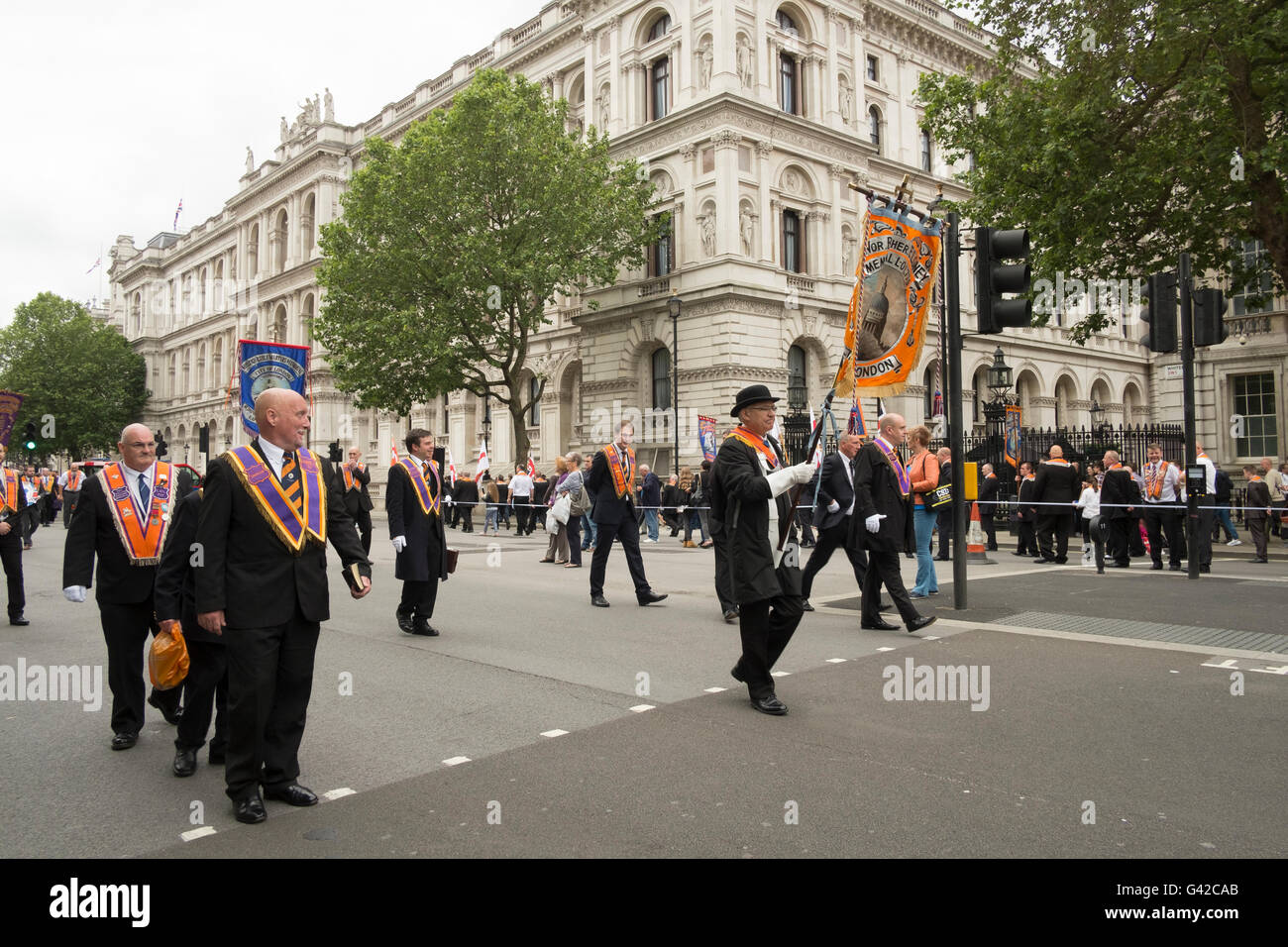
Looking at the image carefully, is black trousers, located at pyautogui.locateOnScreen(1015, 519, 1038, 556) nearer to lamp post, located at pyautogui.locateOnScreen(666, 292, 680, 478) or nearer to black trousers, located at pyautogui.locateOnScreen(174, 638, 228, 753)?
lamp post, located at pyautogui.locateOnScreen(666, 292, 680, 478)

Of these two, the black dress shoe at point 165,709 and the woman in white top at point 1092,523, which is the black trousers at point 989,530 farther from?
the black dress shoe at point 165,709

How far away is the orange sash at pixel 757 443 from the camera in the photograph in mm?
6375

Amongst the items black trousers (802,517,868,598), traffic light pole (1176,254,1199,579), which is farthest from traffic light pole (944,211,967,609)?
traffic light pole (1176,254,1199,579)

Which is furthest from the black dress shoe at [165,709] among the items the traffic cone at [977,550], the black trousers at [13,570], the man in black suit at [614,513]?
the traffic cone at [977,550]

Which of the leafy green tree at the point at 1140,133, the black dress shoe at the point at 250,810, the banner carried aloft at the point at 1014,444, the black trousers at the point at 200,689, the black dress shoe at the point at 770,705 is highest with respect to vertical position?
the leafy green tree at the point at 1140,133

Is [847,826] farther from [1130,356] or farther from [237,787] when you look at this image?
[1130,356]

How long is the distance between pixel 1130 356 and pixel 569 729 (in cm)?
5330

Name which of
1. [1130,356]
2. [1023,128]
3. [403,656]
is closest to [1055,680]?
[403,656]

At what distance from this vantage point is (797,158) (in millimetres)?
34875

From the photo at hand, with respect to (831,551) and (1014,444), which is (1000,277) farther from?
(1014,444)

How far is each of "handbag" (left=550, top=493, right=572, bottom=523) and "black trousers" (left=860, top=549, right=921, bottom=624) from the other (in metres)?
8.02

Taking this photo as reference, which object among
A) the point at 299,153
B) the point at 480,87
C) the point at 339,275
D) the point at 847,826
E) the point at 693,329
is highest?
the point at 299,153

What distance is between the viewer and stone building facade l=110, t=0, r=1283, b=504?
32938 millimetres

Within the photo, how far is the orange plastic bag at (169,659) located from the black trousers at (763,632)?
10.8 ft
